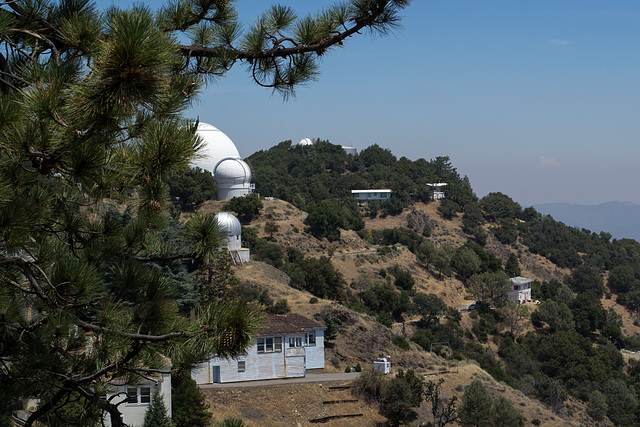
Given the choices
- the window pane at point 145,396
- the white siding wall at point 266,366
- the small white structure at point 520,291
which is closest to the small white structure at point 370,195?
the small white structure at point 520,291

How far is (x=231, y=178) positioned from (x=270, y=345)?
3367 cm

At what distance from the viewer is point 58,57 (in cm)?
566

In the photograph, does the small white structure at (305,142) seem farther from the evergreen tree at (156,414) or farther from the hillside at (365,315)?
the evergreen tree at (156,414)

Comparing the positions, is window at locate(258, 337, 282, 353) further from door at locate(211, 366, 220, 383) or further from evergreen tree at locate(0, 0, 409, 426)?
evergreen tree at locate(0, 0, 409, 426)

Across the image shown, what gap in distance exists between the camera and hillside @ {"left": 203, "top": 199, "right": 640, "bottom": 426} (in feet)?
85.8

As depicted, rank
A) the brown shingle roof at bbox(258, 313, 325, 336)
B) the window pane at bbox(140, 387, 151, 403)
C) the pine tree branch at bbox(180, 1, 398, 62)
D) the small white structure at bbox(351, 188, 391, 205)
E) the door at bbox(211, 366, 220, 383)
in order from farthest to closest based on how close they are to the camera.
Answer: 1. the small white structure at bbox(351, 188, 391, 205)
2. the brown shingle roof at bbox(258, 313, 325, 336)
3. the door at bbox(211, 366, 220, 383)
4. the window pane at bbox(140, 387, 151, 403)
5. the pine tree branch at bbox(180, 1, 398, 62)

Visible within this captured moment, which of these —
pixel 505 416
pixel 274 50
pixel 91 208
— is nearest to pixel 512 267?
pixel 505 416

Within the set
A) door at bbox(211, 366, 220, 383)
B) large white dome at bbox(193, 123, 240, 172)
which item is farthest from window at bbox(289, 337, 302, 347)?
large white dome at bbox(193, 123, 240, 172)

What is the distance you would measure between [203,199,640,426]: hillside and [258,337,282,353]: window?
1.94m

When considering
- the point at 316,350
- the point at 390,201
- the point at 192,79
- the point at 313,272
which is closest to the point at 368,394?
the point at 316,350

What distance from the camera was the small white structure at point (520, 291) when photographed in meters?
64.7

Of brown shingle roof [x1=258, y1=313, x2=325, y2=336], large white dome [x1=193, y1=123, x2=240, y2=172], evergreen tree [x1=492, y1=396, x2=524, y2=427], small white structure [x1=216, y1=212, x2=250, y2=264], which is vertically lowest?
evergreen tree [x1=492, y1=396, x2=524, y2=427]

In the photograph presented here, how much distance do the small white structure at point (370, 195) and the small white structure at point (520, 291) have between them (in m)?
24.9

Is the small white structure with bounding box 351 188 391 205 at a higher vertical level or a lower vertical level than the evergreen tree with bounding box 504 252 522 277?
higher
